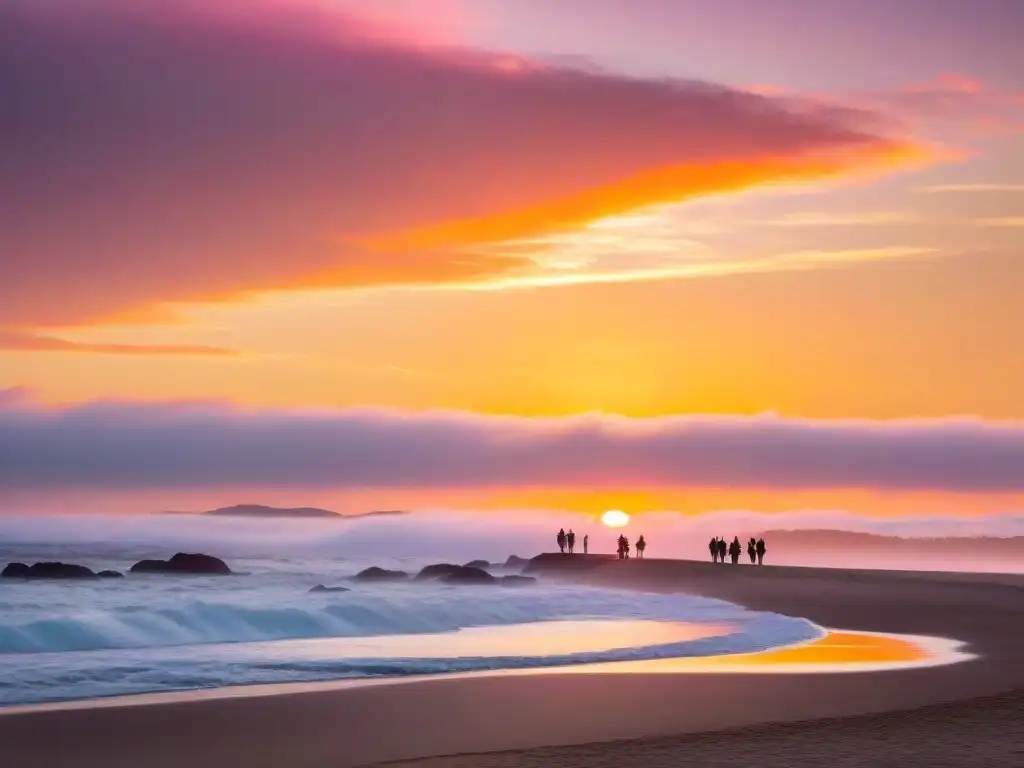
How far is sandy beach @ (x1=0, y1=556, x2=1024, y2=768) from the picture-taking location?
14773 mm

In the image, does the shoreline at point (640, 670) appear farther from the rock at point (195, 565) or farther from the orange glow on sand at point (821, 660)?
the rock at point (195, 565)

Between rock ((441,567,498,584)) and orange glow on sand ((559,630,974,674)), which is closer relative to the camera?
orange glow on sand ((559,630,974,674))

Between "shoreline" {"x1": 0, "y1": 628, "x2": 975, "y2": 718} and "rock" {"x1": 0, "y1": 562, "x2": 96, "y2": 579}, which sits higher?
"rock" {"x1": 0, "y1": 562, "x2": 96, "y2": 579}

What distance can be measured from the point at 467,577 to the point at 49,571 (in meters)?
19.1

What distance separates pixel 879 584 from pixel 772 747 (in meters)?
39.2

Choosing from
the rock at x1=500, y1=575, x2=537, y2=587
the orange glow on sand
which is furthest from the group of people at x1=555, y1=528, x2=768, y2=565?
the orange glow on sand

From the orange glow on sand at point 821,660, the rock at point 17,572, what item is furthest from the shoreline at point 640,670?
the rock at point 17,572

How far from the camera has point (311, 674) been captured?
23.3 metres

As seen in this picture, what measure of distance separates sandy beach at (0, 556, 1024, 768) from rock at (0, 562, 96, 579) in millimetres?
45075

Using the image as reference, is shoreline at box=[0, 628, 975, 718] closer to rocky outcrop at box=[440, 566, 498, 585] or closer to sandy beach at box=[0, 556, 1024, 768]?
sandy beach at box=[0, 556, 1024, 768]

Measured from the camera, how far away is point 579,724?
17.5 metres

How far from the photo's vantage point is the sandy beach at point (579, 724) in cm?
1477

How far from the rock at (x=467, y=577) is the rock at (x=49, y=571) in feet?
52.5

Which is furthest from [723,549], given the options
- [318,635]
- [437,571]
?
[318,635]
